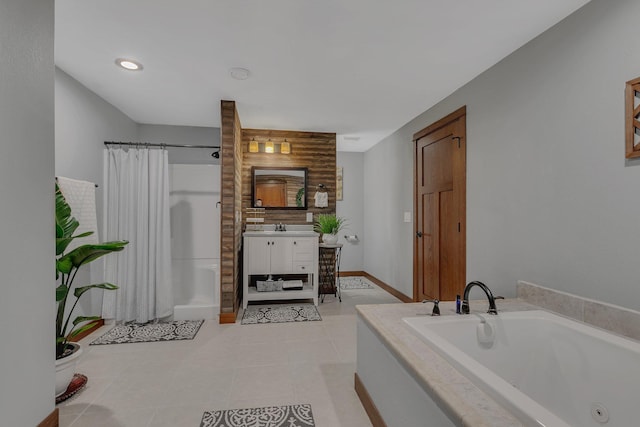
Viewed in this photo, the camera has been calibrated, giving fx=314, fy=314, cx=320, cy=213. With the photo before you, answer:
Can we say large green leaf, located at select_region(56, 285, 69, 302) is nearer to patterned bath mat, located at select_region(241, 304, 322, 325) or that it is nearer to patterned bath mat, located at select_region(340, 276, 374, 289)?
patterned bath mat, located at select_region(241, 304, 322, 325)

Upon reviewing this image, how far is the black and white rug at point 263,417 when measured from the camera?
175 cm

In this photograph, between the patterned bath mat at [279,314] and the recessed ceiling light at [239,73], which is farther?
the patterned bath mat at [279,314]

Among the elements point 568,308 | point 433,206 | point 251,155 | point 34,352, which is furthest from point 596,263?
point 251,155

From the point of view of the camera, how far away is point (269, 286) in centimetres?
403

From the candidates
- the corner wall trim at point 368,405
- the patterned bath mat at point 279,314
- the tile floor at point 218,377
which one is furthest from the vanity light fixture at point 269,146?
the corner wall trim at point 368,405

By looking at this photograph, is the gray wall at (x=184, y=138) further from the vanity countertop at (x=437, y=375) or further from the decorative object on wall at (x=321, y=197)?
the vanity countertop at (x=437, y=375)

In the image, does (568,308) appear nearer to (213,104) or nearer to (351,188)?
(213,104)

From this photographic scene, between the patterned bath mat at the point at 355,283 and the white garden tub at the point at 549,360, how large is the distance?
3358 mm

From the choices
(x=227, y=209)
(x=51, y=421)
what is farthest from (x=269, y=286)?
(x=51, y=421)

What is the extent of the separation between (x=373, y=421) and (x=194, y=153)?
3887mm

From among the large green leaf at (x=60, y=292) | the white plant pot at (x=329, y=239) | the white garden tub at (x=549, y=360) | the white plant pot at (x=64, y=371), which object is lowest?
the white plant pot at (x=64, y=371)

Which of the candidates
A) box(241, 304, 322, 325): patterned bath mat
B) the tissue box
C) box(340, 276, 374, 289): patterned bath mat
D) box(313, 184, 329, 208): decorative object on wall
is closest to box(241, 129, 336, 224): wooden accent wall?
box(313, 184, 329, 208): decorative object on wall

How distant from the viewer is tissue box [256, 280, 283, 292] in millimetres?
4020

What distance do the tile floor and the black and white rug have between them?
0.05m
